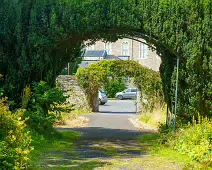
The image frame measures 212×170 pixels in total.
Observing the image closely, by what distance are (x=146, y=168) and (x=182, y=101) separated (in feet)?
14.9

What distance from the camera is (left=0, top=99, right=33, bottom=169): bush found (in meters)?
6.30

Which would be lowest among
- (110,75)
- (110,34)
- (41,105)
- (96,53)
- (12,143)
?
(12,143)

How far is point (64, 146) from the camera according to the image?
10945mm

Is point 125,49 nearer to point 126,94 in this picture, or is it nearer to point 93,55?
point 93,55

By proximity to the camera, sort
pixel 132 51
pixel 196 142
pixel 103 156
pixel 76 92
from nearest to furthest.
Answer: pixel 103 156
pixel 196 142
pixel 76 92
pixel 132 51

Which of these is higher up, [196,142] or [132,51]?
[132,51]

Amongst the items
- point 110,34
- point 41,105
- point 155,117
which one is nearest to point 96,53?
point 155,117

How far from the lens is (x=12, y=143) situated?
6.64 metres

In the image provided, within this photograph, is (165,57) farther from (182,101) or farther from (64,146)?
(64,146)

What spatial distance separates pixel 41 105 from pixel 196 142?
4.80 meters

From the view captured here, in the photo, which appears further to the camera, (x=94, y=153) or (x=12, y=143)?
(x=94, y=153)

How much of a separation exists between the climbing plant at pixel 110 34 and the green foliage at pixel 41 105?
0.54 metres

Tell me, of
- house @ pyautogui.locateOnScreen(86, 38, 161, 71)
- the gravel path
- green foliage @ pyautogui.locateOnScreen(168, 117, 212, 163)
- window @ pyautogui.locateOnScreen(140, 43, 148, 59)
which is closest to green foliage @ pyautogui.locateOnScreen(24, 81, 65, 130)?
the gravel path

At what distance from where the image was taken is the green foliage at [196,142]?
8.55 m
